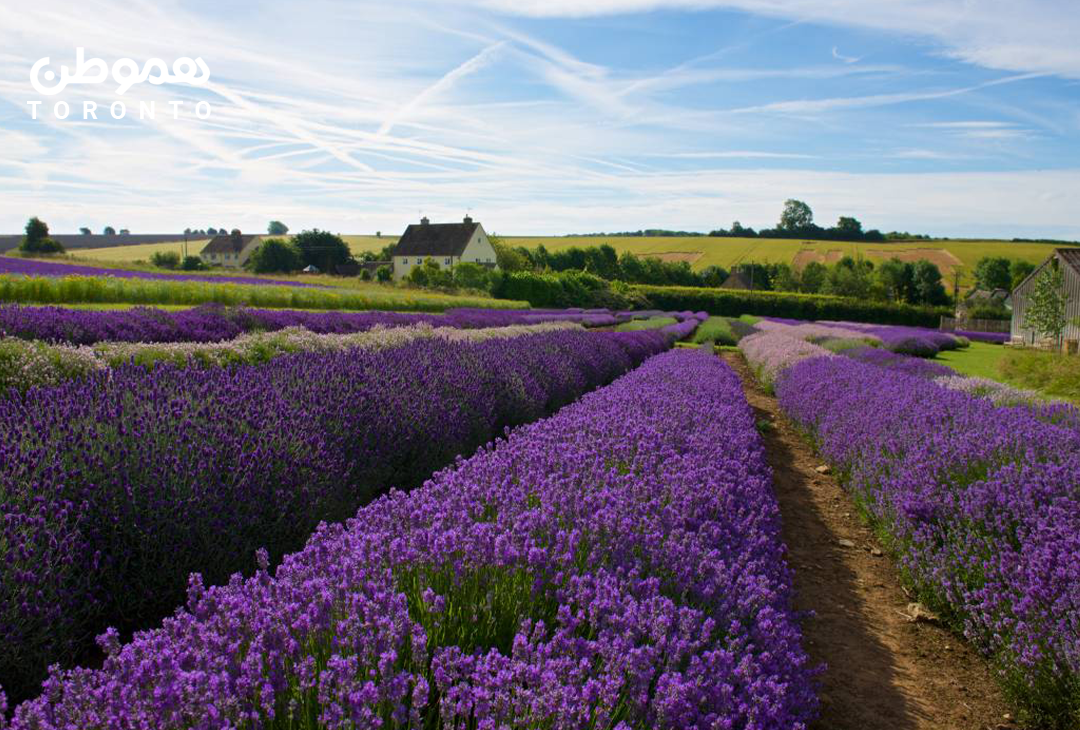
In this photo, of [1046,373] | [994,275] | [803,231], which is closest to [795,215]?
[803,231]

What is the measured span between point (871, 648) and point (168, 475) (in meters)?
3.83

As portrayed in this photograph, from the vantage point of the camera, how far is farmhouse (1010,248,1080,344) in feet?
113

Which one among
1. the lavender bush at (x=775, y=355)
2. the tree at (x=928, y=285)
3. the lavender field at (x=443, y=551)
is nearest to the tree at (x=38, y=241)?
the lavender bush at (x=775, y=355)

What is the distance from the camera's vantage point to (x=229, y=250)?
86.7 metres

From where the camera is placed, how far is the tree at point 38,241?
48.6 metres

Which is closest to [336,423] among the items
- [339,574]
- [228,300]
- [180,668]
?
[339,574]

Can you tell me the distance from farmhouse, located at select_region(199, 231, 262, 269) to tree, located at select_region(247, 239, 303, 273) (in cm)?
1689

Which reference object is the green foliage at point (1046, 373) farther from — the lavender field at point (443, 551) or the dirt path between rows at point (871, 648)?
the dirt path between rows at point (871, 648)

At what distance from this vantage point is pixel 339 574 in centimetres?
221

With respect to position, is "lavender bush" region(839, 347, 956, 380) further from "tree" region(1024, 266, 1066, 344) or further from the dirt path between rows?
Result: "tree" region(1024, 266, 1066, 344)

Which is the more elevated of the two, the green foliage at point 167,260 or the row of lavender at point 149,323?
the green foliage at point 167,260

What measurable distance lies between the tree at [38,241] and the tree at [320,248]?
79.4 ft

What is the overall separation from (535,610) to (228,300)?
1737 cm

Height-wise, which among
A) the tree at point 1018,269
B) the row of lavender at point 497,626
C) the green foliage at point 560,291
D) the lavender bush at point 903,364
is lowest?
the lavender bush at point 903,364
